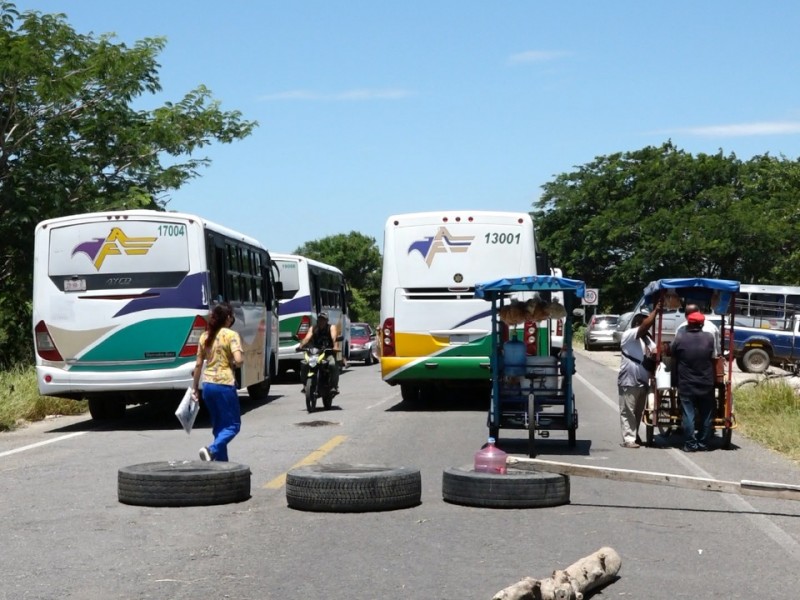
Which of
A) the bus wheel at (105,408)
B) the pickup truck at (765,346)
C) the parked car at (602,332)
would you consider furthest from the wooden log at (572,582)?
the parked car at (602,332)

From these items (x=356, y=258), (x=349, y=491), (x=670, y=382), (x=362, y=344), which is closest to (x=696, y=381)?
(x=670, y=382)

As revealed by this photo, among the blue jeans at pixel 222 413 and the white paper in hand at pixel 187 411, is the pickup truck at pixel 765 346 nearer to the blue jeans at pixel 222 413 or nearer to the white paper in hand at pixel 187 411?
the white paper in hand at pixel 187 411

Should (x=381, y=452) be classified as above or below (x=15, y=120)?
below

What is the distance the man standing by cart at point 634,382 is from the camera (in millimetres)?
14656

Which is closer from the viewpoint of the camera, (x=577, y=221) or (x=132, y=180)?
(x=132, y=180)

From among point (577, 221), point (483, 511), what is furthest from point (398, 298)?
point (577, 221)

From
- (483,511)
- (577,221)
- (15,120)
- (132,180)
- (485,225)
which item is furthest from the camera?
(577,221)

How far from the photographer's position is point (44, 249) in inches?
704

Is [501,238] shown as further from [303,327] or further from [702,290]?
[303,327]

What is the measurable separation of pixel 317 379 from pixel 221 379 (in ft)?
29.6

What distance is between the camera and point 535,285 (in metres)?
14.1

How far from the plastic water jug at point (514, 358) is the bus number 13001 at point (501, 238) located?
5.95 metres

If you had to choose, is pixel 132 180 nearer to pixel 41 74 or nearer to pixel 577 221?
pixel 41 74

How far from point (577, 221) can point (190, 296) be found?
54286mm
